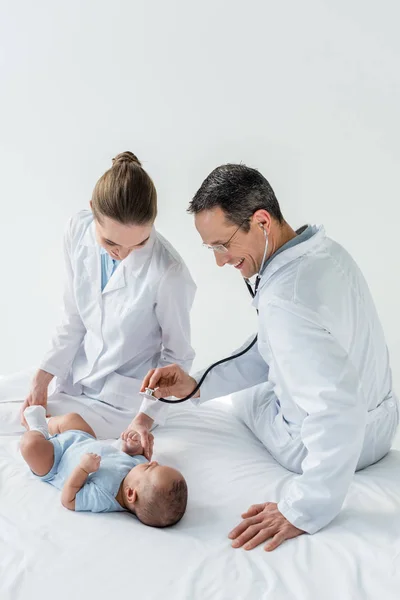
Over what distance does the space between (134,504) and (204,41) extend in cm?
242

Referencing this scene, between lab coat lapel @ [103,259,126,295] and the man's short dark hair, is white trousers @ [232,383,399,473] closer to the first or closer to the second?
lab coat lapel @ [103,259,126,295]

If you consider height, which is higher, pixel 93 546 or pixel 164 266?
pixel 164 266

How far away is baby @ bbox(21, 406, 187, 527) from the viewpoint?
6.34 ft

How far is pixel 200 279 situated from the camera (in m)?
3.94

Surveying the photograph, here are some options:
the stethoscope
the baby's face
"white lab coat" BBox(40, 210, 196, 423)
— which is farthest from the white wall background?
the baby's face

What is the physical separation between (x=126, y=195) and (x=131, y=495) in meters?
0.85

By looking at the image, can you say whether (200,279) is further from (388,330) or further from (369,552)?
(369,552)

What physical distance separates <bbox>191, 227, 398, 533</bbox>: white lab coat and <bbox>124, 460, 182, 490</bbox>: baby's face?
304 mm

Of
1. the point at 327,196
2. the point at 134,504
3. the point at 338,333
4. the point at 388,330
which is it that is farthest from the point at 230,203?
the point at 388,330

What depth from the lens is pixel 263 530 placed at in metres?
1.84

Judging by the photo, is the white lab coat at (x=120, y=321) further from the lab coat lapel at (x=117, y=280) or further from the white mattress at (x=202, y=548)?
the white mattress at (x=202, y=548)

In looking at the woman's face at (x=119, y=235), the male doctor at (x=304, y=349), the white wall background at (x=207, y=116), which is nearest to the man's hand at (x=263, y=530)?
the male doctor at (x=304, y=349)

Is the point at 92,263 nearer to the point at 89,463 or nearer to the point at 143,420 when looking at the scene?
the point at 143,420

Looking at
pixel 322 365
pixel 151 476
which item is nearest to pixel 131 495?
pixel 151 476
